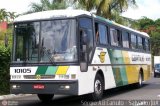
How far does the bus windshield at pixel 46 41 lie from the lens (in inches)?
541

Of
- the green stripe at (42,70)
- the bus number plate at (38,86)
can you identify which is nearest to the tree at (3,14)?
the green stripe at (42,70)

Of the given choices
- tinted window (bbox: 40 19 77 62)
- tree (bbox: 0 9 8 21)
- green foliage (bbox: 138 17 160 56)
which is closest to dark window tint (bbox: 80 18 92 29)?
tinted window (bbox: 40 19 77 62)

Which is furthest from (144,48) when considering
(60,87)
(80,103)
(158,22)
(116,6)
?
(158,22)

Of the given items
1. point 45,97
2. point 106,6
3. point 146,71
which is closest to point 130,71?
point 146,71

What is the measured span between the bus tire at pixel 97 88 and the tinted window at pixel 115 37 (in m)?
2.38

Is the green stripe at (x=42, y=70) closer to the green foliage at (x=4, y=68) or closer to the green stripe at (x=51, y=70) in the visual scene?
the green stripe at (x=51, y=70)

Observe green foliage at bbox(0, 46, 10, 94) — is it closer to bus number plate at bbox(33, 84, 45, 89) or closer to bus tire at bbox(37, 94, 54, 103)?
bus tire at bbox(37, 94, 54, 103)

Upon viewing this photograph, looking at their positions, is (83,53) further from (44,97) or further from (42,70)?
(44,97)

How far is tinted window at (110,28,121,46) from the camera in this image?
1770 cm

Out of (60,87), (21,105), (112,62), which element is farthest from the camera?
(112,62)

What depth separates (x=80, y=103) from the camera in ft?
49.2

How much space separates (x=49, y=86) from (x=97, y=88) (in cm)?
243

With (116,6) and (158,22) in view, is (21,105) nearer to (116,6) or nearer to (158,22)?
(116,6)

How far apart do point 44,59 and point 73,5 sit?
48.8 ft
